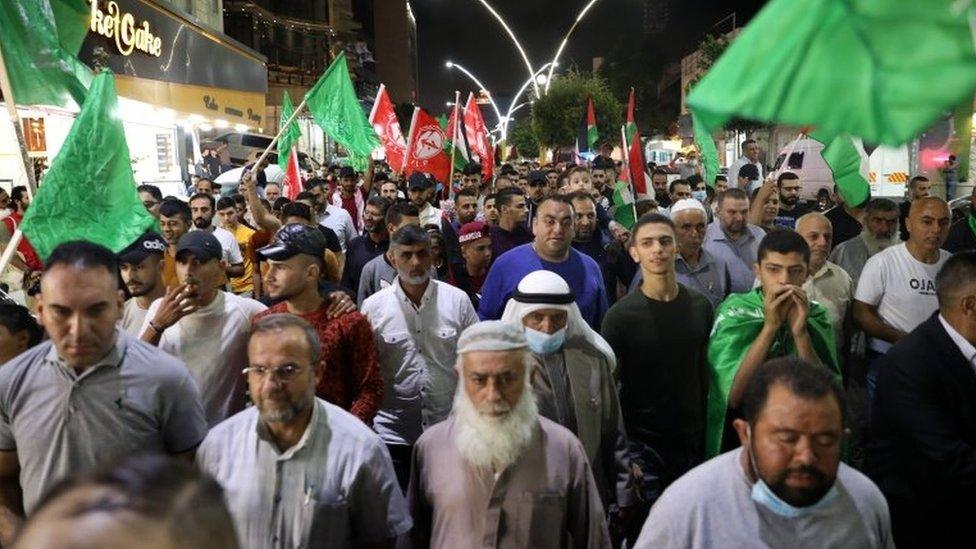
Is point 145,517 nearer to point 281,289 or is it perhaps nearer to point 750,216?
point 281,289

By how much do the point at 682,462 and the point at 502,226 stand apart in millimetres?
3815

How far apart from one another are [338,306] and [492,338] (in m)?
1.42

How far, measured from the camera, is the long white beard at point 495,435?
3.35m

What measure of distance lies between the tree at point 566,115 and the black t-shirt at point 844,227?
112ft

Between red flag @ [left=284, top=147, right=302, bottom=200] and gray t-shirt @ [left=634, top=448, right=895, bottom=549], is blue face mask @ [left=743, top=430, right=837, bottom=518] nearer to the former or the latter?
gray t-shirt @ [left=634, top=448, right=895, bottom=549]

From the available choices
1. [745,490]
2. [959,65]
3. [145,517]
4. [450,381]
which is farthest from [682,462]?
[145,517]

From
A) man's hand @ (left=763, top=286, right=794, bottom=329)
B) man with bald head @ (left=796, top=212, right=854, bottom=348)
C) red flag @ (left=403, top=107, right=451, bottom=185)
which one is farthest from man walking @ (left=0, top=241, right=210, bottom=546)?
red flag @ (left=403, top=107, right=451, bottom=185)

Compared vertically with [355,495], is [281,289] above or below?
above

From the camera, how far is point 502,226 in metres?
8.25

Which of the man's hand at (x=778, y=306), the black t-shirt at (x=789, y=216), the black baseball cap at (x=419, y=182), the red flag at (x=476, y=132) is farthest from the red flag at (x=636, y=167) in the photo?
the red flag at (x=476, y=132)

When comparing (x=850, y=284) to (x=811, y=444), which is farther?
(x=850, y=284)

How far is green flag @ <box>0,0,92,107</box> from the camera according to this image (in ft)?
15.3

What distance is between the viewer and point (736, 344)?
4.66m

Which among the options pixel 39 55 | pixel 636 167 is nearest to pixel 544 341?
pixel 39 55
